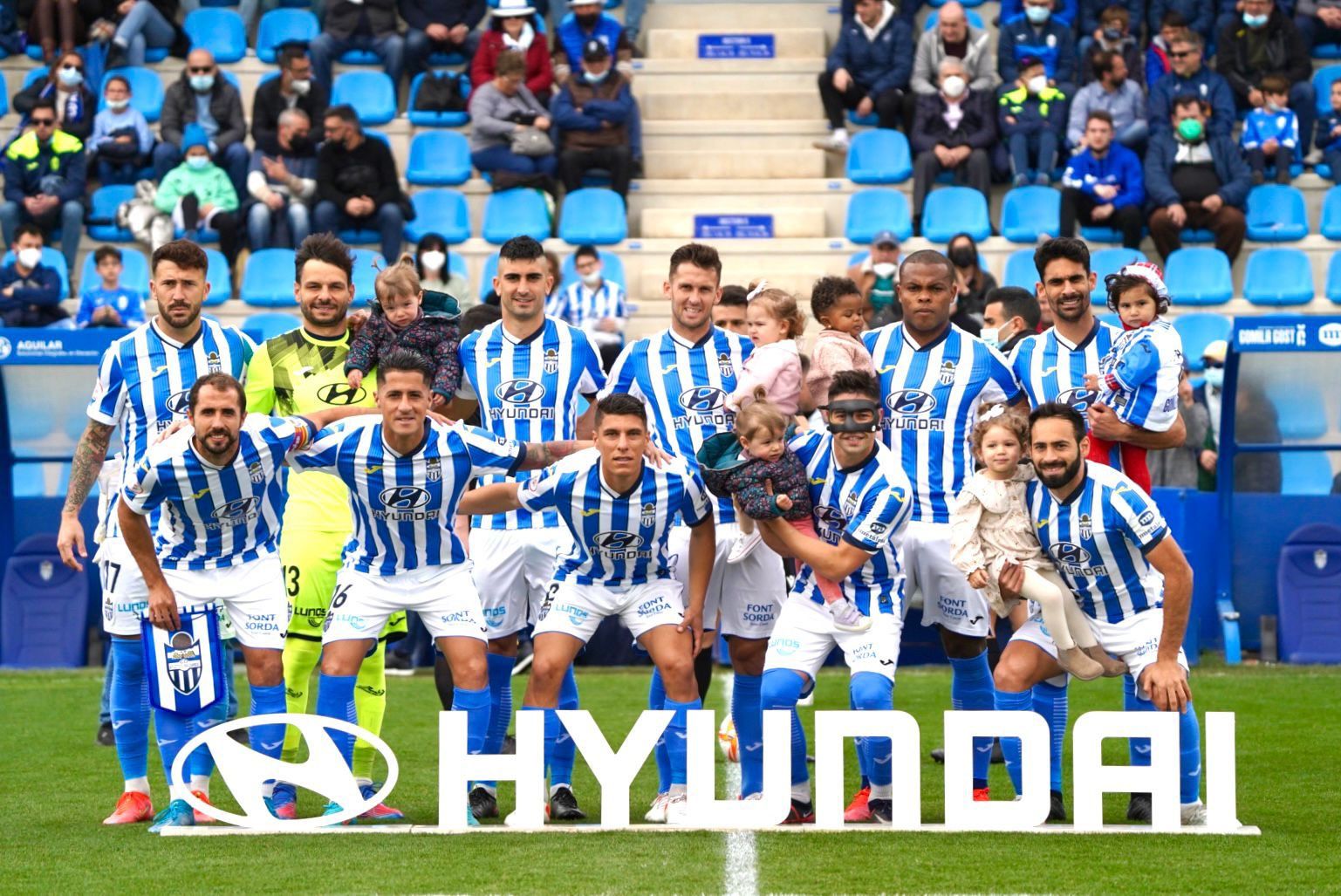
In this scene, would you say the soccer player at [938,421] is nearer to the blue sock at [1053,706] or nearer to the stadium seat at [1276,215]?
the blue sock at [1053,706]

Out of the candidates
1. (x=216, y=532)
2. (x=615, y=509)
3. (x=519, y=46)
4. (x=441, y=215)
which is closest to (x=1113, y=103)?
(x=519, y=46)

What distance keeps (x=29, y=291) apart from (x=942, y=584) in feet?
29.2

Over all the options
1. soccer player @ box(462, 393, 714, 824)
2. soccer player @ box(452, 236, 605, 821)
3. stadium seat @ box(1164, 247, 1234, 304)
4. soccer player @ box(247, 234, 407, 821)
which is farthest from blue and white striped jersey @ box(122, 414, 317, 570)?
stadium seat @ box(1164, 247, 1234, 304)

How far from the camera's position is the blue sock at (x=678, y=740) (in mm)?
6742

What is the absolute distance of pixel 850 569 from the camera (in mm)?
6617

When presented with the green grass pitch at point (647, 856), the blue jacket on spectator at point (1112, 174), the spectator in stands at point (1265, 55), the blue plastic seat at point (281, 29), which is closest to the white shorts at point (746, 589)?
the green grass pitch at point (647, 856)

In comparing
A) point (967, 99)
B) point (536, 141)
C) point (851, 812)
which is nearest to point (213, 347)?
point (851, 812)

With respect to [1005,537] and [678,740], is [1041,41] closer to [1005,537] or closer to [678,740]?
[1005,537]

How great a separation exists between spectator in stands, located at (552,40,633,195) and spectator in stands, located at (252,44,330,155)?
1.87m

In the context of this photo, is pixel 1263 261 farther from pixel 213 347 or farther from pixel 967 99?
pixel 213 347

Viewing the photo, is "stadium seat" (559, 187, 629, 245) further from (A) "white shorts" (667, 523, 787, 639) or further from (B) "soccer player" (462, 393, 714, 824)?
(B) "soccer player" (462, 393, 714, 824)

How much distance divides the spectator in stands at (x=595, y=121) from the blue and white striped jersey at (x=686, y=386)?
26.5ft

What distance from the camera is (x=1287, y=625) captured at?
448 inches

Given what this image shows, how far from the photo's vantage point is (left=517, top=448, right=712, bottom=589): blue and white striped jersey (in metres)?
6.75
